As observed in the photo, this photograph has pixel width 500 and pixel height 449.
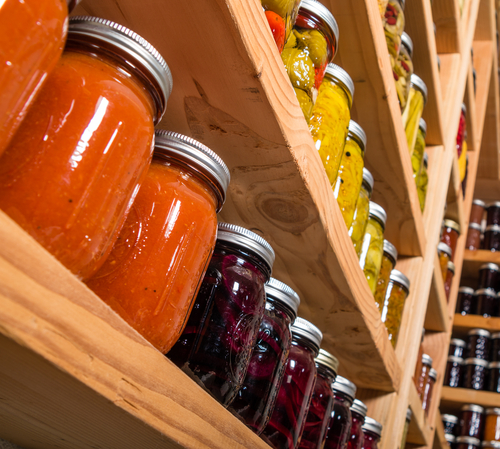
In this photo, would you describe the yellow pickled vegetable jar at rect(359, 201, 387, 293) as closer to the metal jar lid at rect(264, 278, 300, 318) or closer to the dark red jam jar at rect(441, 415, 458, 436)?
the metal jar lid at rect(264, 278, 300, 318)

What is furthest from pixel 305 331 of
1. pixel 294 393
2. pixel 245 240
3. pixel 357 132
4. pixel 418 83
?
pixel 418 83

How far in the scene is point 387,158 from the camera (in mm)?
1089

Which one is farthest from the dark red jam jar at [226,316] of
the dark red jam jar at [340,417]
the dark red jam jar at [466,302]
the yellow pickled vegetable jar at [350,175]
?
the dark red jam jar at [466,302]

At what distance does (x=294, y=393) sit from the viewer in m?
0.71

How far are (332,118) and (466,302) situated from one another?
2155 mm

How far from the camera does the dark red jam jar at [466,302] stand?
Result: 2625 millimetres

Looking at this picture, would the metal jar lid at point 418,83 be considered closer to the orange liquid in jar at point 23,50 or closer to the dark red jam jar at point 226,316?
the dark red jam jar at point 226,316

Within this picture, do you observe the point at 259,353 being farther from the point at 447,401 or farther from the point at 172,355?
the point at 447,401

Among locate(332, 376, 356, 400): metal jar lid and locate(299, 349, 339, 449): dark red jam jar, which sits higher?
locate(332, 376, 356, 400): metal jar lid

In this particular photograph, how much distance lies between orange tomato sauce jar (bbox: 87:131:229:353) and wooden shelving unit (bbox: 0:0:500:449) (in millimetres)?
47

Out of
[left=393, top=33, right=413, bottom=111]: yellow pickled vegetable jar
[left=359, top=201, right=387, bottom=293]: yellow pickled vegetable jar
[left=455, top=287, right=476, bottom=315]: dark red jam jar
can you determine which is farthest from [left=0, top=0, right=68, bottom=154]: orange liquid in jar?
[left=455, top=287, right=476, bottom=315]: dark red jam jar

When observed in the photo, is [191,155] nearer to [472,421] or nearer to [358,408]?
[358,408]

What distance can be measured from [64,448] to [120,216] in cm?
41

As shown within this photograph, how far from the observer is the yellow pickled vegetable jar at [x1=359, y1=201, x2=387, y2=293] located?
1.04 meters
